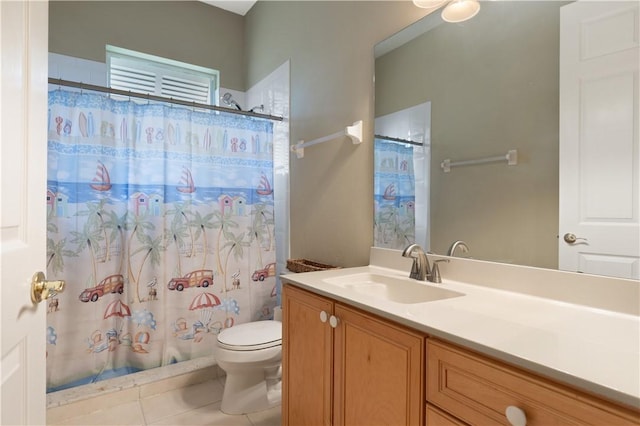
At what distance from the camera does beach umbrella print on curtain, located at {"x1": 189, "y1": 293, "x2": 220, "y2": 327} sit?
2.19 metres

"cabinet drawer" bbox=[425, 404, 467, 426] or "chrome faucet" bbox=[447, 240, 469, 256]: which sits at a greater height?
"chrome faucet" bbox=[447, 240, 469, 256]

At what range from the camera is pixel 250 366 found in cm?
172

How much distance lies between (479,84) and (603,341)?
3.11 ft

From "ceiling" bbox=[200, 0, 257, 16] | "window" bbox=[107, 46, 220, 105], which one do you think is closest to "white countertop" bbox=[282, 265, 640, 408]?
"window" bbox=[107, 46, 220, 105]

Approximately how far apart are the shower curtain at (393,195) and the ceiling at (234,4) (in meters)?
2.03

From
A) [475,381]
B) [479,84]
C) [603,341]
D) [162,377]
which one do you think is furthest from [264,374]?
[479,84]

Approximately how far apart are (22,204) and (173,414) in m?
1.50

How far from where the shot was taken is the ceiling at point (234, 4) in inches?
109

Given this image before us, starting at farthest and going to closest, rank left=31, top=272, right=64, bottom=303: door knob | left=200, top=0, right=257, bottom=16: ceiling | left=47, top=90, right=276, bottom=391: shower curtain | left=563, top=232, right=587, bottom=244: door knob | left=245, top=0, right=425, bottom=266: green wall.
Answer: left=200, top=0, right=257, bottom=16: ceiling
left=47, top=90, right=276, bottom=391: shower curtain
left=245, top=0, right=425, bottom=266: green wall
left=563, top=232, right=587, bottom=244: door knob
left=31, top=272, right=64, bottom=303: door knob

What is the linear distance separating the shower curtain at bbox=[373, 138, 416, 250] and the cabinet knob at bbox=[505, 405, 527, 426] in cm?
90

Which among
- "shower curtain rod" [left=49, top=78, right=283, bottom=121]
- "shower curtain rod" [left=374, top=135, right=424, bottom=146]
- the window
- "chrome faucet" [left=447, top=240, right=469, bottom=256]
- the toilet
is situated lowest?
the toilet

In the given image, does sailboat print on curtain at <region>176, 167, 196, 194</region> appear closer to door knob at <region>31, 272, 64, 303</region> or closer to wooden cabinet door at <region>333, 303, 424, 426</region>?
door knob at <region>31, 272, 64, 303</region>

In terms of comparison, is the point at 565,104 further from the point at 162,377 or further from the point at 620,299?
the point at 162,377

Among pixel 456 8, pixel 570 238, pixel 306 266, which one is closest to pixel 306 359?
pixel 306 266
